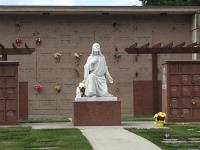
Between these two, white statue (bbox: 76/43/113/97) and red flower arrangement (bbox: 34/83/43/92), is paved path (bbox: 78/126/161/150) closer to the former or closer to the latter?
white statue (bbox: 76/43/113/97)

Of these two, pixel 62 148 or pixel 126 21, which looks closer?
pixel 62 148

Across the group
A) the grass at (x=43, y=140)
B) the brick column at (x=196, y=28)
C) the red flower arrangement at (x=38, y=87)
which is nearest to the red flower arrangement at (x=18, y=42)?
the red flower arrangement at (x=38, y=87)

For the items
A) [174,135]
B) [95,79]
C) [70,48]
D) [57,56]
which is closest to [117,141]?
[174,135]

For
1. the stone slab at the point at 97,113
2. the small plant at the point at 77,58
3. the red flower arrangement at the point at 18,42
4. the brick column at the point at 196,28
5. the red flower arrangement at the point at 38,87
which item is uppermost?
the brick column at the point at 196,28

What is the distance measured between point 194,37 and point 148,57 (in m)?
2.79

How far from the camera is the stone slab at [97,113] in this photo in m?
22.5

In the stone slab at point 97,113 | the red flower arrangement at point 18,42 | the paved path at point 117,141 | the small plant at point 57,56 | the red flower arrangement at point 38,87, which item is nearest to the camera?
the paved path at point 117,141

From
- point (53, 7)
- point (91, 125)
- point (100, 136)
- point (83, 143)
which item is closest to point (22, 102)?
point (53, 7)

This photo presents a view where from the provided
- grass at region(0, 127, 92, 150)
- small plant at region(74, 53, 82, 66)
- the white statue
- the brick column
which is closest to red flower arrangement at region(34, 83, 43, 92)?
small plant at region(74, 53, 82, 66)

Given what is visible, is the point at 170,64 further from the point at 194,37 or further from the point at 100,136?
the point at 194,37

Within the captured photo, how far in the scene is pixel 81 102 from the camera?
22.7m

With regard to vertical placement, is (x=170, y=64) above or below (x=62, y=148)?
above

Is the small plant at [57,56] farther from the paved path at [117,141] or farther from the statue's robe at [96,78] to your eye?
the paved path at [117,141]

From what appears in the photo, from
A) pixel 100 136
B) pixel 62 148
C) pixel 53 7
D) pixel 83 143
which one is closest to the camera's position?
pixel 62 148
